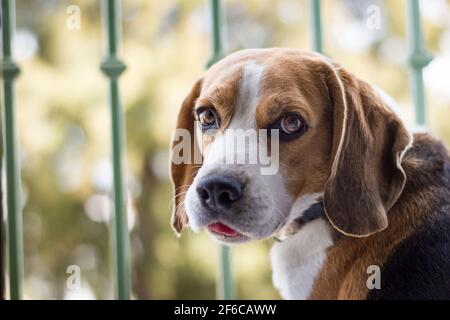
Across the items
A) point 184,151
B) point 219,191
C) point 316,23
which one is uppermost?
point 316,23

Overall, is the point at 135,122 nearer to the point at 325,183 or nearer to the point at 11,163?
the point at 11,163

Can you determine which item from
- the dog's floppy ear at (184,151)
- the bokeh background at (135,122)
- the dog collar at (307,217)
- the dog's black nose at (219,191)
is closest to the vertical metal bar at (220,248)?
the dog's floppy ear at (184,151)

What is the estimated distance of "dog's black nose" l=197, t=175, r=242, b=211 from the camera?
1.56 metres

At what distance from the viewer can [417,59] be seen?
6.31 feet

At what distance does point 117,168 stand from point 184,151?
24 centimetres

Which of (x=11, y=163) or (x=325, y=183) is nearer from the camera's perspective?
(x=325, y=183)

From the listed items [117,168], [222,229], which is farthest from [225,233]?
[117,168]

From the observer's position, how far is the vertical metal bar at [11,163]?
1.99m

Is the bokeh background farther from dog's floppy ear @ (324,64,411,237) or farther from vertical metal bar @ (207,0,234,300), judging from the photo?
dog's floppy ear @ (324,64,411,237)

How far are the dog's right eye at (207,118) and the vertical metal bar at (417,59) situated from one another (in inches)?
26.2

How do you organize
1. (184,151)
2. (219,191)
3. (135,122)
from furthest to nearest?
(135,122), (184,151), (219,191)

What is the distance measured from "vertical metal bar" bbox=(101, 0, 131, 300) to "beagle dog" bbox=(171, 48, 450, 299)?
12.9 inches

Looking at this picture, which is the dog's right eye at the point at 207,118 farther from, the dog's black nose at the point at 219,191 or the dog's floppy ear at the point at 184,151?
the dog's black nose at the point at 219,191
